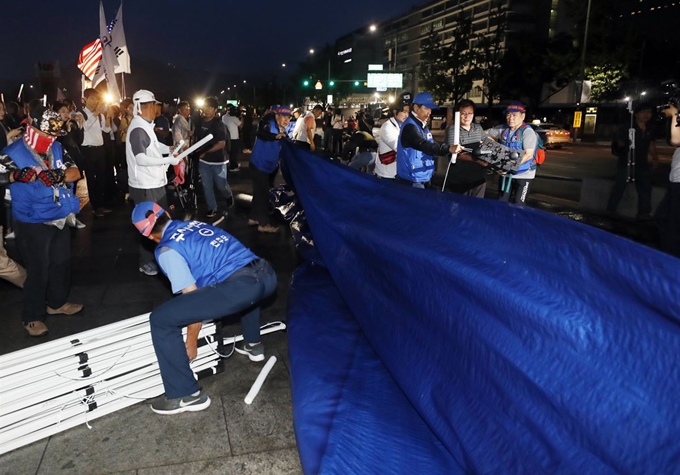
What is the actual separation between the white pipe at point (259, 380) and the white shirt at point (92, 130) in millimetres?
6364

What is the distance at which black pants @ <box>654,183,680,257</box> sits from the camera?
17.0 feet

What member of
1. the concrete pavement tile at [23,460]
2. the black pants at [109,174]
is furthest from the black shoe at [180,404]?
the black pants at [109,174]

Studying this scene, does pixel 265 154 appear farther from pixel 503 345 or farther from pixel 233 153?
pixel 233 153

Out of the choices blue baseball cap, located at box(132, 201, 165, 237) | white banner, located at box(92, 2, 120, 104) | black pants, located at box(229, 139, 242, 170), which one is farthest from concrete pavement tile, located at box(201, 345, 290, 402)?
black pants, located at box(229, 139, 242, 170)

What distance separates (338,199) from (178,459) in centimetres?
222

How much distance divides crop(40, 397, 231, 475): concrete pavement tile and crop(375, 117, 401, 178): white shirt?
4.24m

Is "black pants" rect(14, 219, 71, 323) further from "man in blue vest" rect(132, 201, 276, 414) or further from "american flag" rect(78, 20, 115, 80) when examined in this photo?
"american flag" rect(78, 20, 115, 80)

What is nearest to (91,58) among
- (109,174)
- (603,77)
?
(109,174)

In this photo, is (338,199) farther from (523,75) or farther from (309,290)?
(523,75)

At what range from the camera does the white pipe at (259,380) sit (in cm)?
329

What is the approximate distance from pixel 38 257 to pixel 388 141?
411 centimetres

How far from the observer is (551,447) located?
5.98 ft

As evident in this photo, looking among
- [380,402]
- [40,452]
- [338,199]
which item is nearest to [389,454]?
[380,402]

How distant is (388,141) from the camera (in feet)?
21.5
